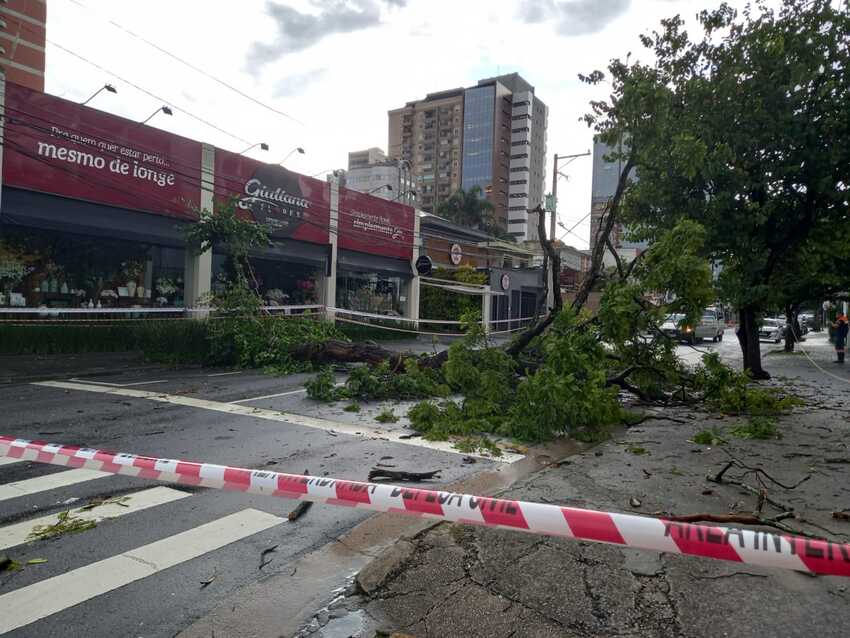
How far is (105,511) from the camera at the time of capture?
4629mm

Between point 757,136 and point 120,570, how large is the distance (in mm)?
14230

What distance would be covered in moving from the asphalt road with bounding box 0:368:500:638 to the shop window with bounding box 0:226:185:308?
367 inches

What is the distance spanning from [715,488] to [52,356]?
15.7 metres

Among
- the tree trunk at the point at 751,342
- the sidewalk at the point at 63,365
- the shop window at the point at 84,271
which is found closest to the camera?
the sidewalk at the point at 63,365

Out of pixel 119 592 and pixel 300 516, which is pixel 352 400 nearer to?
pixel 300 516

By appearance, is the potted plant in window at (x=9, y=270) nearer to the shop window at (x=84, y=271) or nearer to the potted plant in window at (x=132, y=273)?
the shop window at (x=84, y=271)

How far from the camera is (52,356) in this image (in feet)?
49.9

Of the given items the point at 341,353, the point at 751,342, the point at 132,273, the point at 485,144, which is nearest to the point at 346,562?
the point at 341,353

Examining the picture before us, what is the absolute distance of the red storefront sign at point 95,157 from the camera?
52.3ft

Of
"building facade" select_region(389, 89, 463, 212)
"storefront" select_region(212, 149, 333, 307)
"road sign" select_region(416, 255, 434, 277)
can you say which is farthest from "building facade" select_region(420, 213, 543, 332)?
"building facade" select_region(389, 89, 463, 212)

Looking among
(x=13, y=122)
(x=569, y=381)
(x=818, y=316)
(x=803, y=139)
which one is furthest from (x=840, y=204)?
(x=818, y=316)

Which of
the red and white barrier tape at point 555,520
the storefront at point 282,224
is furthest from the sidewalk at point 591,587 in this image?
the storefront at point 282,224

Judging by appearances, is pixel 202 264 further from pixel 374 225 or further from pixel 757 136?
pixel 757 136

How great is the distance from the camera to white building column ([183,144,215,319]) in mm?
20578
